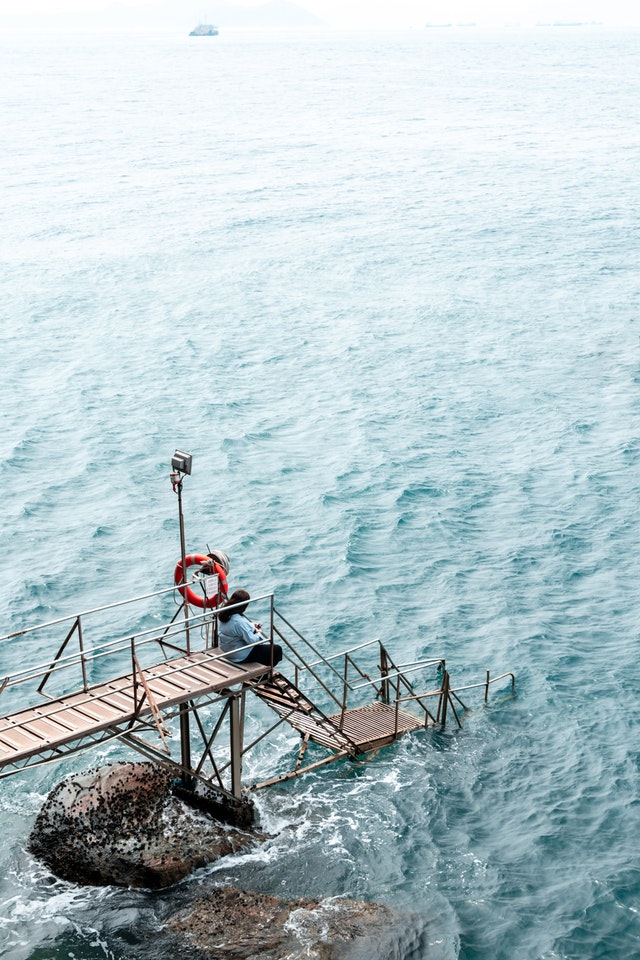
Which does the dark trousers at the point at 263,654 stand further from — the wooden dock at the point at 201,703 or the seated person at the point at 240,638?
the wooden dock at the point at 201,703

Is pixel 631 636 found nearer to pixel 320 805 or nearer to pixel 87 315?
pixel 320 805

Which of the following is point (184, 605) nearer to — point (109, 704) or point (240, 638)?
point (240, 638)

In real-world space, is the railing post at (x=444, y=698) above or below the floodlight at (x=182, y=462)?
below

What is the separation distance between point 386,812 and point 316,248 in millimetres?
56202

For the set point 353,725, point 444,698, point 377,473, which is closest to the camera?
point 353,725

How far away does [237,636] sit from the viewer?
21.2 m

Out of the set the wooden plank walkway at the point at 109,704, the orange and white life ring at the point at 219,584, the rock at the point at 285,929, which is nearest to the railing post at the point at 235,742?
the wooden plank walkway at the point at 109,704

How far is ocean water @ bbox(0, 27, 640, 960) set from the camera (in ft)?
71.9

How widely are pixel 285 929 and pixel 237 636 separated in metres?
5.41

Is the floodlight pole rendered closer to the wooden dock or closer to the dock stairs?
the wooden dock

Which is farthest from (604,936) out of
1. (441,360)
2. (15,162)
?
(15,162)

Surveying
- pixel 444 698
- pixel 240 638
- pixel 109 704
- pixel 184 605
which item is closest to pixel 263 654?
pixel 240 638

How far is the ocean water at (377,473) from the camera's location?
2191 cm

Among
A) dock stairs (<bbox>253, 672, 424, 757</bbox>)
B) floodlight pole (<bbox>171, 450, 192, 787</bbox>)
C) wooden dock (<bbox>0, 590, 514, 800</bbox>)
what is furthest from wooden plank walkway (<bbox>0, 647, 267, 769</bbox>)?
dock stairs (<bbox>253, 672, 424, 757</bbox>)
